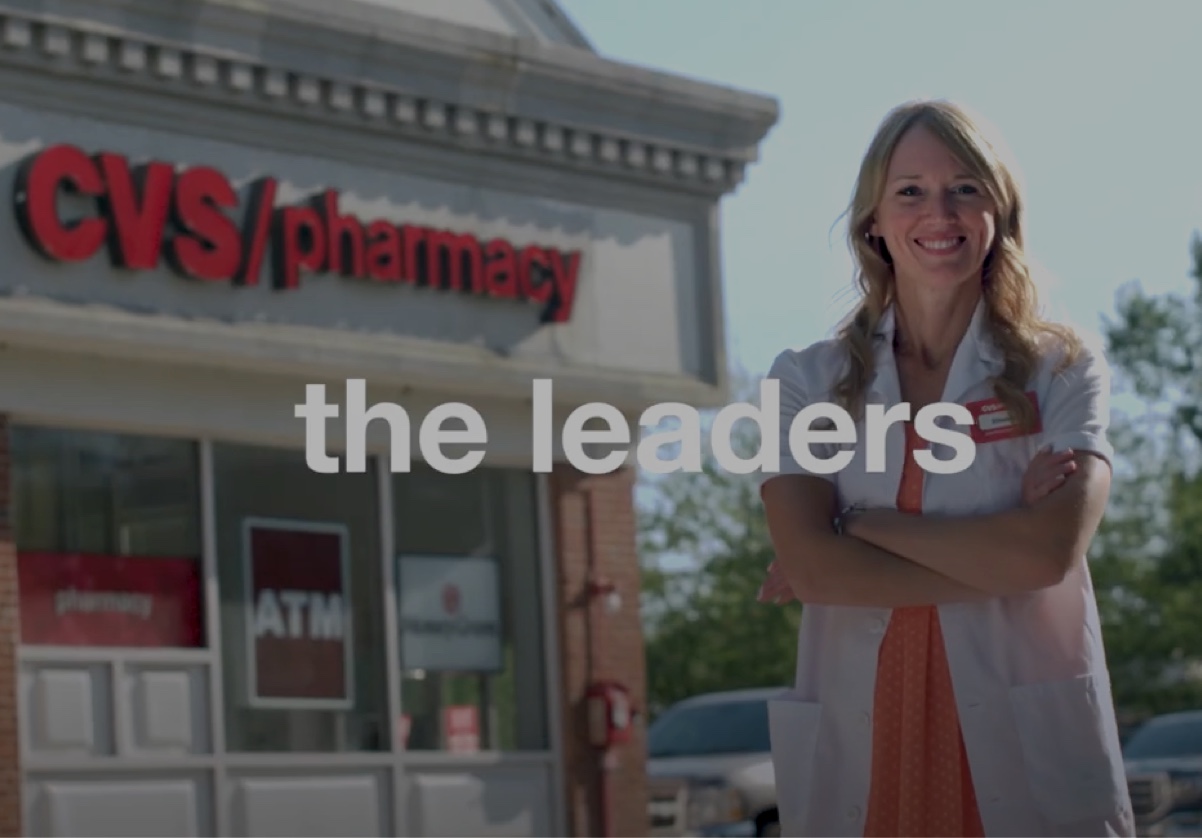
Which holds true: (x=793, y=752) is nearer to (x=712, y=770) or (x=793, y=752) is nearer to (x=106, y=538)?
(x=106, y=538)

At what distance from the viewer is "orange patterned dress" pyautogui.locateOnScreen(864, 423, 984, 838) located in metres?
3.24

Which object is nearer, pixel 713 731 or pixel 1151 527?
pixel 713 731

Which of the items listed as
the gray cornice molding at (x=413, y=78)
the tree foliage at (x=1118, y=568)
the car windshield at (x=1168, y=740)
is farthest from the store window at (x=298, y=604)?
the tree foliage at (x=1118, y=568)

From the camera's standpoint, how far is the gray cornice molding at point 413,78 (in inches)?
554

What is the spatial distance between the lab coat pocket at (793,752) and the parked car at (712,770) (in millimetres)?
14210

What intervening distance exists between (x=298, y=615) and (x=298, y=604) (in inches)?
3.2

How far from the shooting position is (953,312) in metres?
3.56

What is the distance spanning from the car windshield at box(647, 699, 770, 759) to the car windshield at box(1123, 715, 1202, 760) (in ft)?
13.7

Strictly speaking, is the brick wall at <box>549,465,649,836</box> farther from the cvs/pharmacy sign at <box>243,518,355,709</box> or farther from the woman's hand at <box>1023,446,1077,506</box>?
the woman's hand at <box>1023,446,1077,506</box>

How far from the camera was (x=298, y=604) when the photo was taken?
50.7 ft

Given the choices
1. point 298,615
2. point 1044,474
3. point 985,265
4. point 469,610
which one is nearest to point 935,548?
point 1044,474

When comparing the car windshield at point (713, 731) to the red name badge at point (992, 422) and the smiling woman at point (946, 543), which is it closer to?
the smiling woman at point (946, 543)

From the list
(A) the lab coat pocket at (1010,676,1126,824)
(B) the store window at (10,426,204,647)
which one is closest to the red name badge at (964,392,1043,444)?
(A) the lab coat pocket at (1010,676,1126,824)

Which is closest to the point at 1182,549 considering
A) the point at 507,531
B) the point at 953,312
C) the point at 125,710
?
the point at 507,531
